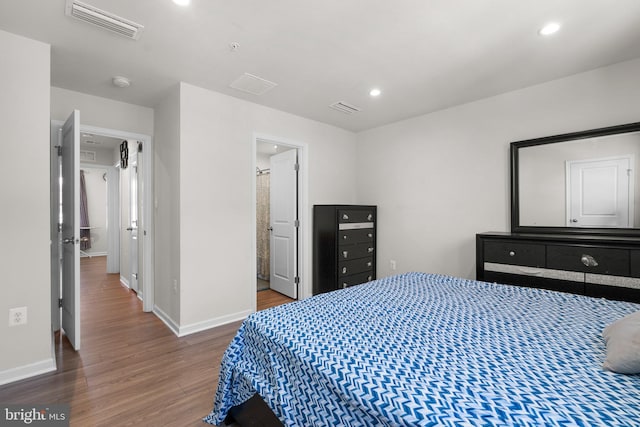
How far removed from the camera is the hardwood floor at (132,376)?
69.2 inches

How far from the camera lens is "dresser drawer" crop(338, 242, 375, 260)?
3764 millimetres

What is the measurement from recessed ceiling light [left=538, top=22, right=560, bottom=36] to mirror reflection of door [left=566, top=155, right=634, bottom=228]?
4.11ft

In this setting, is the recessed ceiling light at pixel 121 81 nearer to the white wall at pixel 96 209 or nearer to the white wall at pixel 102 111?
the white wall at pixel 102 111

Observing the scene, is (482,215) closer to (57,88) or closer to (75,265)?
(75,265)

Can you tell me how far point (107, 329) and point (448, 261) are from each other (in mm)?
3844

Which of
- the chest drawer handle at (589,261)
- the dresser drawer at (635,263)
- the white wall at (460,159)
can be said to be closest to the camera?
the dresser drawer at (635,263)

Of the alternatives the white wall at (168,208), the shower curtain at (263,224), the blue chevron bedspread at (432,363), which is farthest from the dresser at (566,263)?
the shower curtain at (263,224)

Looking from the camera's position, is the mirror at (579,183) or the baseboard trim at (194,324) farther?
the baseboard trim at (194,324)

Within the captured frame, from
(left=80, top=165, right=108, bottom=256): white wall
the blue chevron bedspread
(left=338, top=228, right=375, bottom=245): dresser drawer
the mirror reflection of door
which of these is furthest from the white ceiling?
(left=80, top=165, right=108, bottom=256): white wall

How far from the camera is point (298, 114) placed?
3791 millimetres

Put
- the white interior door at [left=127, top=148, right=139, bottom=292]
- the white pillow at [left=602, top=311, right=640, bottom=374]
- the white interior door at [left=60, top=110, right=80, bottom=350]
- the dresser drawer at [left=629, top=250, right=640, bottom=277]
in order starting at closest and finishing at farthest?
the white pillow at [left=602, top=311, right=640, bottom=374]
the dresser drawer at [left=629, top=250, right=640, bottom=277]
the white interior door at [left=60, top=110, right=80, bottom=350]
the white interior door at [left=127, top=148, right=139, bottom=292]

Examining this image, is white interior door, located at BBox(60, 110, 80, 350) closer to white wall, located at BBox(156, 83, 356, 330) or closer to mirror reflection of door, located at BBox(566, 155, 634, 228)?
white wall, located at BBox(156, 83, 356, 330)

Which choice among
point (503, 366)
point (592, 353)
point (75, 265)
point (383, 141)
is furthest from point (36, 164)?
point (383, 141)

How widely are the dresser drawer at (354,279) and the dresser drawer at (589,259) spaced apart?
2.14 meters
